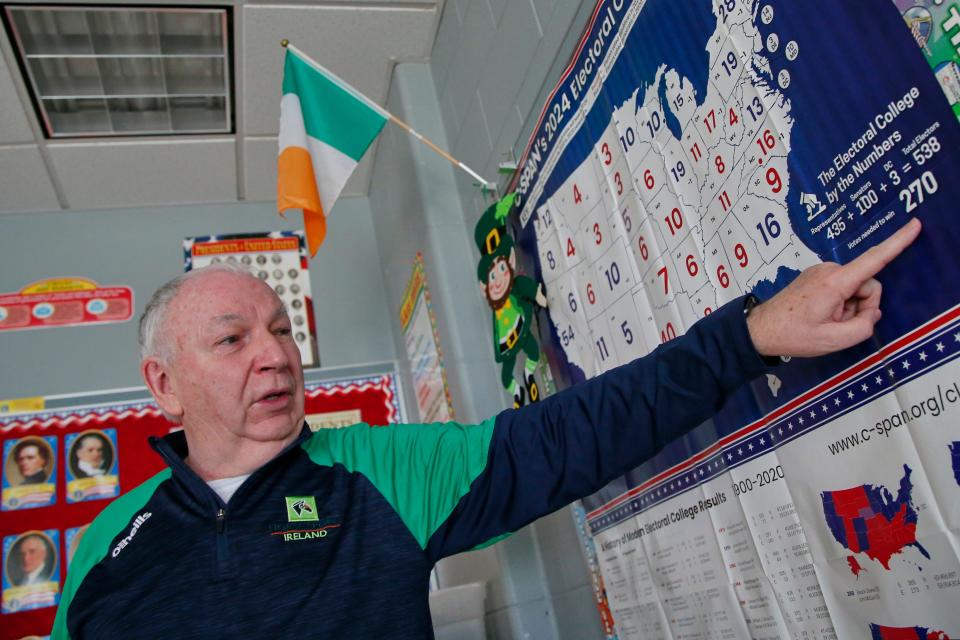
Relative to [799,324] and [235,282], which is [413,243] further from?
[799,324]

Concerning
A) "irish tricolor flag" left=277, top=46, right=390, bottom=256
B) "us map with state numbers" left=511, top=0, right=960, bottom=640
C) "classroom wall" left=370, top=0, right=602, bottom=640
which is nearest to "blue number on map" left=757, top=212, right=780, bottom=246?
"us map with state numbers" left=511, top=0, right=960, bottom=640

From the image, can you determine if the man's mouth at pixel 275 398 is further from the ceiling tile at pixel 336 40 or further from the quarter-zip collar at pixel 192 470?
the ceiling tile at pixel 336 40

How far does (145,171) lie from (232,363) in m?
1.89

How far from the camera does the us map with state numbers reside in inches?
27.5

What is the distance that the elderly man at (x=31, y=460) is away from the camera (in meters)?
2.50

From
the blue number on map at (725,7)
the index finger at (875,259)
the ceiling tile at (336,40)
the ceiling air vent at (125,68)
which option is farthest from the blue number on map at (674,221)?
the ceiling air vent at (125,68)

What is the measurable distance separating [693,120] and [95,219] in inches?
97.6

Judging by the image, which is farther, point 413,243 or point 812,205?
point 413,243

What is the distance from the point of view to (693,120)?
1015 mm

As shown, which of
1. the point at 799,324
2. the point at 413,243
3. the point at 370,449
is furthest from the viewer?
the point at 413,243

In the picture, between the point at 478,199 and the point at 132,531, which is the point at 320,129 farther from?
the point at 132,531

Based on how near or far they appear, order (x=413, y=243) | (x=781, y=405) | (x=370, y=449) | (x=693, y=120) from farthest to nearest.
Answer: (x=413, y=243) → (x=370, y=449) → (x=693, y=120) → (x=781, y=405)

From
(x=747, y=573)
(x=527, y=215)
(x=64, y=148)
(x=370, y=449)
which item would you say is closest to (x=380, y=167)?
(x=64, y=148)

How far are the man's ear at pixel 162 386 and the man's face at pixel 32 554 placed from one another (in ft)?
5.30
